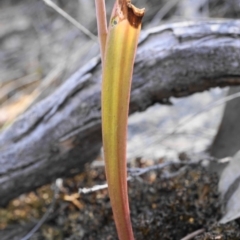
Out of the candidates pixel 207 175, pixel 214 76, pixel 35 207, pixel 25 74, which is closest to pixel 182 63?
pixel 214 76

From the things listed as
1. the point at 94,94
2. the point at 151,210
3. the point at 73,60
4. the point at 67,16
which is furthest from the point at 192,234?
the point at 73,60

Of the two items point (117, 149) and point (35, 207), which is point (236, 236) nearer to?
point (117, 149)

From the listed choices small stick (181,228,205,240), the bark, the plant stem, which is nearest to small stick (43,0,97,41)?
the bark

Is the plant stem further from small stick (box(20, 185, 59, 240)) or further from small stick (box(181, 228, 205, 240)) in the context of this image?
small stick (box(20, 185, 59, 240))

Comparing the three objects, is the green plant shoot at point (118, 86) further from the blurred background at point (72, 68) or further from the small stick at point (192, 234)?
the blurred background at point (72, 68)

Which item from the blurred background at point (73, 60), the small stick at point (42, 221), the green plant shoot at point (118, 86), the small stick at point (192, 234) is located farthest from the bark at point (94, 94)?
the green plant shoot at point (118, 86)

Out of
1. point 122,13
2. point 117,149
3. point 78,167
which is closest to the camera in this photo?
point 122,13
